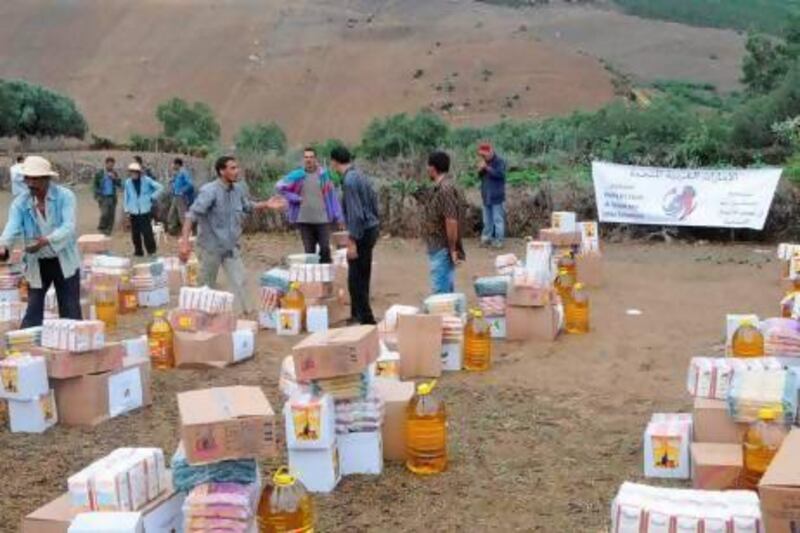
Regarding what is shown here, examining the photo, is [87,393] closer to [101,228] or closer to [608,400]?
[608,400]

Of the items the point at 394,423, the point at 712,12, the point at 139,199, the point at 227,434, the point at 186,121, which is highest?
the point at 712,12

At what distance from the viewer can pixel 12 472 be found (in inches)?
258

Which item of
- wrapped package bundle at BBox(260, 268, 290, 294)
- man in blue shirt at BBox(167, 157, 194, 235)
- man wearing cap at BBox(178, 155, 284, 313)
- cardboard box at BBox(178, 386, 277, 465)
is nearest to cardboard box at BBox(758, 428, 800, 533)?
cardboard box at BBox(178, 386, 277, 465)

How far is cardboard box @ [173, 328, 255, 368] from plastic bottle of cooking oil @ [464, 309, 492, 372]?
1.95m

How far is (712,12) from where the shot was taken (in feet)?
394

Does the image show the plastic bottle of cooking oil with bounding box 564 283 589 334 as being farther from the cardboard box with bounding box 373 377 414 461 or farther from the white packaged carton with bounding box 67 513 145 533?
the white packaged carton with bounding box 67 513 145 533

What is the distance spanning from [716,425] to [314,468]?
216 centimetres

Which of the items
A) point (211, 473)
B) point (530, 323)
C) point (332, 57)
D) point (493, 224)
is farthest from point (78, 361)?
point (332, 57)

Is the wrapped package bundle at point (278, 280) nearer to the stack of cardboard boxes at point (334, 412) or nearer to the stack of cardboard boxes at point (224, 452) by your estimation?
the stack of cardboard boxes at point (334, 412)

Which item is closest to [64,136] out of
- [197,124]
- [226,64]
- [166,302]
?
[197,124]

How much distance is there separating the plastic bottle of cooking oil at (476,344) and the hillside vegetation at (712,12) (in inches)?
4315

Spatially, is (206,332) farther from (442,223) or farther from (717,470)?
(717,470)

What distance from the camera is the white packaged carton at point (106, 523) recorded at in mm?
4250

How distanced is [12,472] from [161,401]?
63.0 inches
